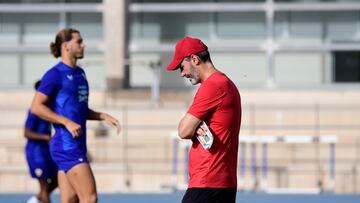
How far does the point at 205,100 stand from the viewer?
21.7 feet

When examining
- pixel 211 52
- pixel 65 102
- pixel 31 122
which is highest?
pixel 211 52

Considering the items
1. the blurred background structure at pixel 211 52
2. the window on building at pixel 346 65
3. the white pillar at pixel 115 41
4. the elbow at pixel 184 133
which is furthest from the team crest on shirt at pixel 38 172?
the window on building at pixel 346 65

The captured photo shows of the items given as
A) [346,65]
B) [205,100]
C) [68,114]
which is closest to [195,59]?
[205,100]

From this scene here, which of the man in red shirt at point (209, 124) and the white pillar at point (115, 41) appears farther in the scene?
the white pillar at point (115, 41)

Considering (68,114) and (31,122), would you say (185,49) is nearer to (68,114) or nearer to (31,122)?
(68,114)

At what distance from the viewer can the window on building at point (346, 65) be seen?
69.5 feet

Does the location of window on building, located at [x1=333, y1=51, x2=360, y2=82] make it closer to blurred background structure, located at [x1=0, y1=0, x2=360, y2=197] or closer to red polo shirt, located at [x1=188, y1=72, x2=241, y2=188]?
blurred background structure, located at [x1=0, y1=0, x2=360, y2=197]

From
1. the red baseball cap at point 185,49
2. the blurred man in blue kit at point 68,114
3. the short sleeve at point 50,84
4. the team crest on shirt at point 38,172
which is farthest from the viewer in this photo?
the team crest on shirt at point 38,172

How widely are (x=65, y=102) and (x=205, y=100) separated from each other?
2213 mm

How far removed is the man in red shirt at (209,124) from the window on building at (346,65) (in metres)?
14.5

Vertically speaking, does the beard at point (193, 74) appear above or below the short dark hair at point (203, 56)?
below

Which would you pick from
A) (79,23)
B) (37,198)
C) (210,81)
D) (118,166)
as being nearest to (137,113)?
(118,166)

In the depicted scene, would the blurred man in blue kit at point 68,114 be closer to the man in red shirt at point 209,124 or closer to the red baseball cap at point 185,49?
the man in red shirt at point 209,124

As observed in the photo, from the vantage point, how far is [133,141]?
59.0 ft
